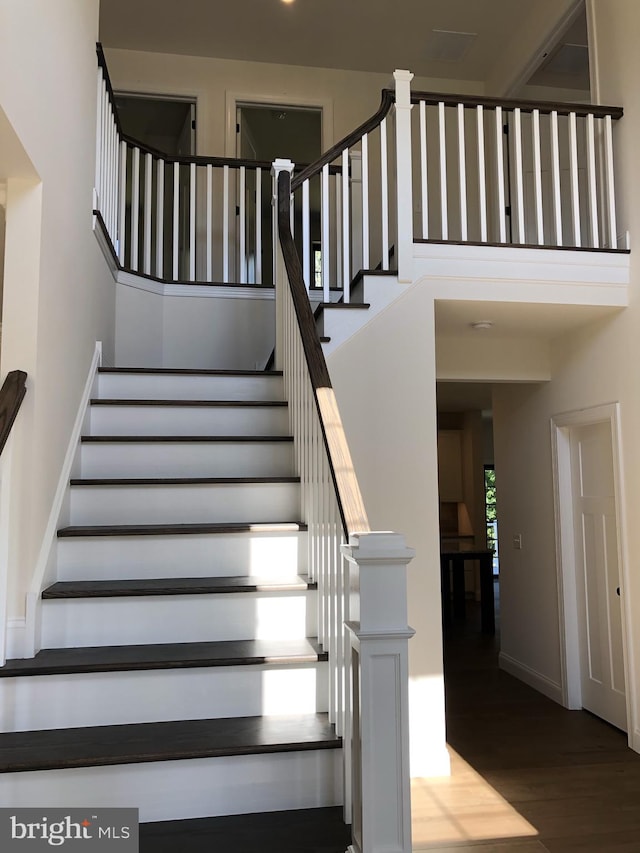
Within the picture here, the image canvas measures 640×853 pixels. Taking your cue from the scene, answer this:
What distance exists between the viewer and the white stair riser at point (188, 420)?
3131 millimetres

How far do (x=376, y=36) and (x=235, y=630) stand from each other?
518 centimetres

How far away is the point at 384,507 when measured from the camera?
331cm

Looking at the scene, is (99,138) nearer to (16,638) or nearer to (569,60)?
(16,638)

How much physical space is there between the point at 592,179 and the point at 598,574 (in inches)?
95.3

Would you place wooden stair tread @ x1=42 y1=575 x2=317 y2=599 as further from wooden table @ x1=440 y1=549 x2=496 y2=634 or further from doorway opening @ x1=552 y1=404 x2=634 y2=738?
wooden table @ x1=440 y1=549 x2=496 y2=634

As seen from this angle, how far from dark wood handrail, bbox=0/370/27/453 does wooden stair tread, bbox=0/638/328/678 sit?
0.66m

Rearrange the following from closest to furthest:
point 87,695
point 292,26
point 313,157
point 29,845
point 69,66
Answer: point 29,845 → point 87,695 → point 69,66 → point 292,26 → point 313,157

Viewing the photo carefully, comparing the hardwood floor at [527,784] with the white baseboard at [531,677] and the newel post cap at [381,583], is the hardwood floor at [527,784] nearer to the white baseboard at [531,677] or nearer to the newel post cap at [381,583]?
the white baseboard at [531,677]

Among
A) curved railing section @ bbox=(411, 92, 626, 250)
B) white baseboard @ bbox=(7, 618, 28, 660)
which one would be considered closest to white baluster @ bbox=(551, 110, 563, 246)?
curved railing section @ bbox=(411, 92, 626, 250)

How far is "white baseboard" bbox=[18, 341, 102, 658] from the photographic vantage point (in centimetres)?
204

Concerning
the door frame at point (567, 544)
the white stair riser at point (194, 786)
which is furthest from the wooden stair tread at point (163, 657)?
the door frame at point (567, 544)

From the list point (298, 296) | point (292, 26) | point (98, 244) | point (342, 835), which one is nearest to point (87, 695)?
point (342, 835)

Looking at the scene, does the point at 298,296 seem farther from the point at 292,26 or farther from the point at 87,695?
the point at 292,26

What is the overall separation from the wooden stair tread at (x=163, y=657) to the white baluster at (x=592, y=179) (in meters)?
2.80
